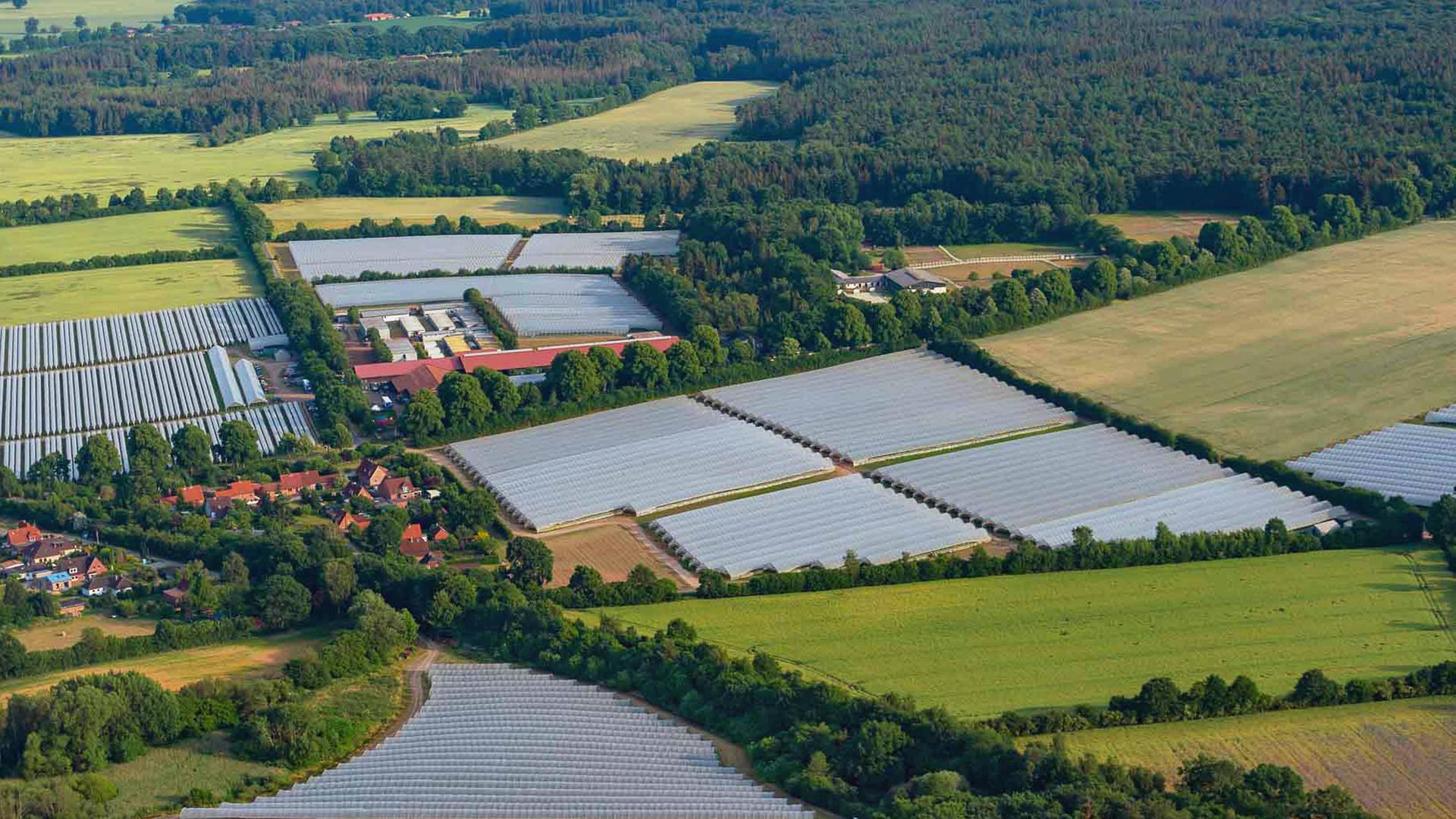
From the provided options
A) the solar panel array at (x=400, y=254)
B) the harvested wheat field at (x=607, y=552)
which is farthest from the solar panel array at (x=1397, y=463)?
the solar panel array at (x=400, y=254)

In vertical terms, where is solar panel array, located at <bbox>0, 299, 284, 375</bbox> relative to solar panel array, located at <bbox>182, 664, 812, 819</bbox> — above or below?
below

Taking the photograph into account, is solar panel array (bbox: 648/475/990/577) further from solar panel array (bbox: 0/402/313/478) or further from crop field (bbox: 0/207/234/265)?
crop field (bbox: 0/207/234/265)

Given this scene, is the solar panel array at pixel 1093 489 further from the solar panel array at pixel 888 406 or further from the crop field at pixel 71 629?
the crop field at pixel 71 629

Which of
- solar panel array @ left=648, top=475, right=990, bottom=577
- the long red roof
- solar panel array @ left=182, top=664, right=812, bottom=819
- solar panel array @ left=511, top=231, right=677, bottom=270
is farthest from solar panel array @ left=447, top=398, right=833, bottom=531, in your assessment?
solar panel array @ left=511, top=231, right=677, bottom=270

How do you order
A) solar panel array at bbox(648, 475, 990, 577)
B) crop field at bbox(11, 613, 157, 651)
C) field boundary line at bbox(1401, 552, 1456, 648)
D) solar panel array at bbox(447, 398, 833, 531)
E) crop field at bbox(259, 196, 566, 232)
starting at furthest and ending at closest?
crop field at bbox(259, 196, 566, 232)
solar panel array at bbox(447, 398, 833, 531)
solar panel array at bbox(648, 475, 990, 577)
crop field at bbox(11, 613, 157, 651)
field boundary line at bbox(1401, 552, 1456, 648)

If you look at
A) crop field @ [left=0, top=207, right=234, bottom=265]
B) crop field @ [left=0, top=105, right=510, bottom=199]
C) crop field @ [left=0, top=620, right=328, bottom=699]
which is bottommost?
crop field @ [left=0, top=105, right=510, bottom=199]

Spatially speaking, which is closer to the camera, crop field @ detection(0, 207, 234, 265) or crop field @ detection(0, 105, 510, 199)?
crop field @ detection(0, 207, 234, 265)

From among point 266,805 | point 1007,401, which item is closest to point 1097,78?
point 1007,401
